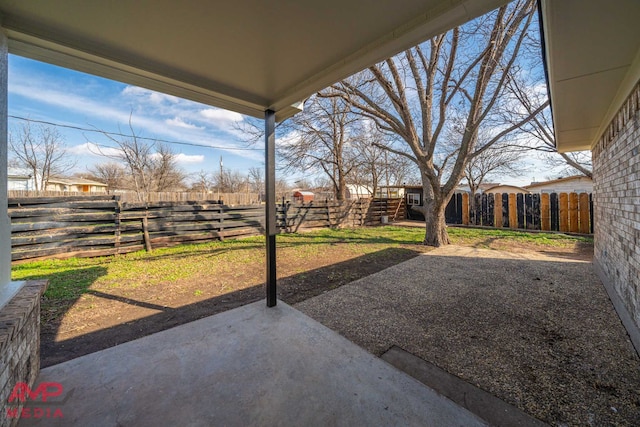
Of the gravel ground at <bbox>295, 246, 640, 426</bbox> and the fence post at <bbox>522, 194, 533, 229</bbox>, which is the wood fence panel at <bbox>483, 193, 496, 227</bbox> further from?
the gravel ground at <bbox>295, 246, 640, 426</bbox>

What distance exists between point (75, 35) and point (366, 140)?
1097cm

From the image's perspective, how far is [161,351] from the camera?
2.06 meters

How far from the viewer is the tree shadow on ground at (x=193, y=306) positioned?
7.59 feet

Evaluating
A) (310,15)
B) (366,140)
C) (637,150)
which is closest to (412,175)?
(366,140)

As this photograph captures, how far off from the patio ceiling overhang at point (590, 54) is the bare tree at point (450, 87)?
262cm

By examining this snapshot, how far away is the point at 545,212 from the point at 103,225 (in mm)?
13043

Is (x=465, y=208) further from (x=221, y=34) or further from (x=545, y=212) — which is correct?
(x=221, y=34)

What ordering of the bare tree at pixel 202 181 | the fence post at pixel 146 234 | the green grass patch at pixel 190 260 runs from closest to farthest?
the green grass patch at pixel 190 260 → the fence post at pixel 146 234 → the bare tree at pixel 202 181

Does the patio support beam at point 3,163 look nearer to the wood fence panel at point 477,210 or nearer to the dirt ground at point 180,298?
the dirt ground at point 180,298

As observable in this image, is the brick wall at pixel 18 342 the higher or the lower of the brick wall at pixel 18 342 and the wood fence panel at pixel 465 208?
the lower

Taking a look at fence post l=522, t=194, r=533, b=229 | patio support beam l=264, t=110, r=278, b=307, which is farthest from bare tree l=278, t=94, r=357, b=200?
fence post l=522, t=194, r=533, b=229

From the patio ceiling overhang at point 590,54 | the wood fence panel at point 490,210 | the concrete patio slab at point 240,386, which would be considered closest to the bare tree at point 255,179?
the wood fence panel at point 490,210

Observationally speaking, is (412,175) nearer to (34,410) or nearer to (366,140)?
(366,140)

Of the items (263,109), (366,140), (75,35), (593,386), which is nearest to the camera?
(75,35)
